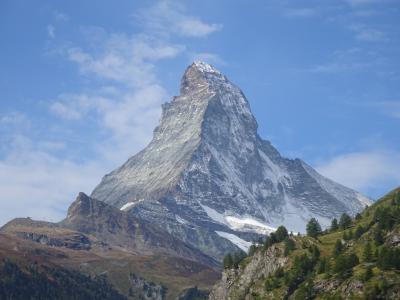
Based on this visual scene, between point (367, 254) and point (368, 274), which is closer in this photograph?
point (368, 274)

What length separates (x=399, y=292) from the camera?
15675 cm

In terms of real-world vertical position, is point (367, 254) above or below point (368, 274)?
above

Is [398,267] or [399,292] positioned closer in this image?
[399,292]

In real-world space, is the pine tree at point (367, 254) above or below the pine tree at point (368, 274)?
above

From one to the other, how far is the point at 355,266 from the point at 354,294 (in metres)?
17.8

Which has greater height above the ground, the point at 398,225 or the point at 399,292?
the point at 398,225

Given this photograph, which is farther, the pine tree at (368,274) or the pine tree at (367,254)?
the pine tree at (367,254)

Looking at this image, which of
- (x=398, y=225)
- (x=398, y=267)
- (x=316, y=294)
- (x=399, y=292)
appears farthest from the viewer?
(x=398, y=225)

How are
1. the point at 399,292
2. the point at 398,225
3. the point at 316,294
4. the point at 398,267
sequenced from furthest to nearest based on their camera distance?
the point at 398,225 < the point at 316,294 < the point at 398,267 < the point at 399,292

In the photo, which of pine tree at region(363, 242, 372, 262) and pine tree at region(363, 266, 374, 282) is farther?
pine tree at region(363, 242, 372, 262)

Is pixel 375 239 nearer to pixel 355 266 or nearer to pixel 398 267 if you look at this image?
pixel 355 266

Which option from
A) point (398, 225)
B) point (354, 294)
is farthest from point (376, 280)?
point (398, 225)

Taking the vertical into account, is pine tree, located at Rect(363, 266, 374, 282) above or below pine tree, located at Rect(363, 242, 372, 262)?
below

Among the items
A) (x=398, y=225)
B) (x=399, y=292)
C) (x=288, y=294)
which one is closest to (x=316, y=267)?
(x=288, y=294)
